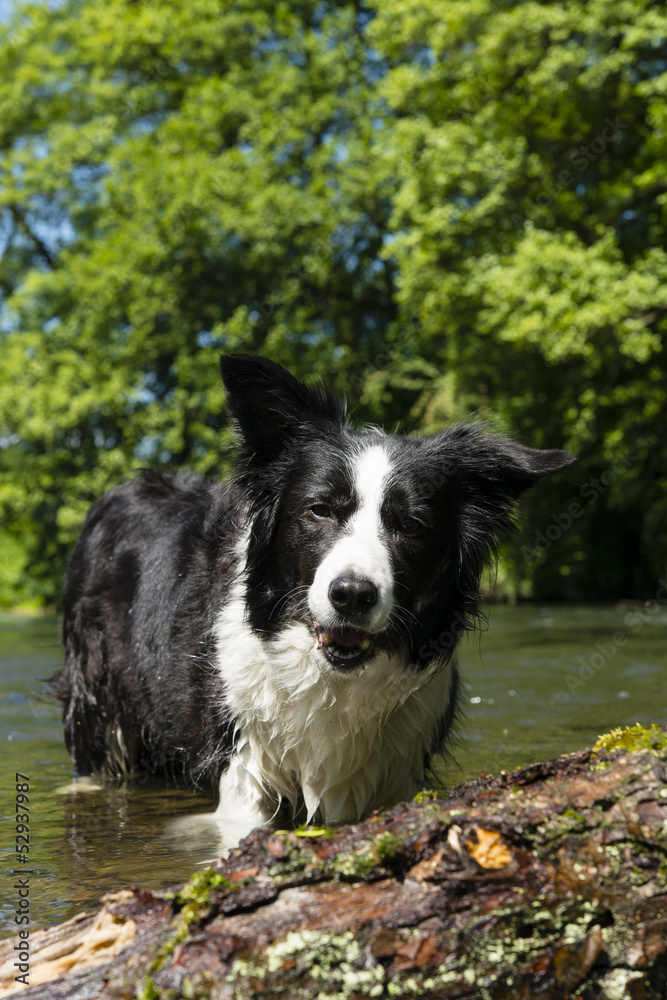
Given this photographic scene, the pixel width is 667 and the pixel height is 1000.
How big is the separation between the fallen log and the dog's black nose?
3.55 ft

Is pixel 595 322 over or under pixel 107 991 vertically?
over

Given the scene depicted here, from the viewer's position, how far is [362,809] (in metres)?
4.02

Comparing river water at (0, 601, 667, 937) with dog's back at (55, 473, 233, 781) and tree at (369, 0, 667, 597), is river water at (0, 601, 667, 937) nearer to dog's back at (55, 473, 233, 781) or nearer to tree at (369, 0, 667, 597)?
dog's back at (55, 473, 233, 781)

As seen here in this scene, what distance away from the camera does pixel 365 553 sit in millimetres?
3365

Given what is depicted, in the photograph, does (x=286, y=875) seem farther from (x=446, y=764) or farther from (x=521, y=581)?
(x=521, y=581)

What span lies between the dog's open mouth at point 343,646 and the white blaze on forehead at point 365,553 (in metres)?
0.15

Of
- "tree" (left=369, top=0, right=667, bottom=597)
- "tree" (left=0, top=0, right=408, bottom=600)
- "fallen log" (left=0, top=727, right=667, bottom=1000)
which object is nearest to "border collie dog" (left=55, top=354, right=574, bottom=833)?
"fallen log" (left=0, top=727, right=667, bottom=1000)

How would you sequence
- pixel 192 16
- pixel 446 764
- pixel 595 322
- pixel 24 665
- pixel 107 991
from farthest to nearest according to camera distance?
1. pixel 192 16
2. pixel 595 322
3. pixel 24 665
4. pixel 446 764
5. pixel 107 991

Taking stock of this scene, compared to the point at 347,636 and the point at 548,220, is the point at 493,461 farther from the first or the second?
the point at 548,220

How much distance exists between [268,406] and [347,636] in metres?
1.06

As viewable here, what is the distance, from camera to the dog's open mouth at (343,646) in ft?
11.8

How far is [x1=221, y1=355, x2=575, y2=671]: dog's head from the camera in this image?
3588 millimetres

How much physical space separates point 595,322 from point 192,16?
15.5 m

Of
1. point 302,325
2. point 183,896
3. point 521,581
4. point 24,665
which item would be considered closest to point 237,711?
point 183,896
